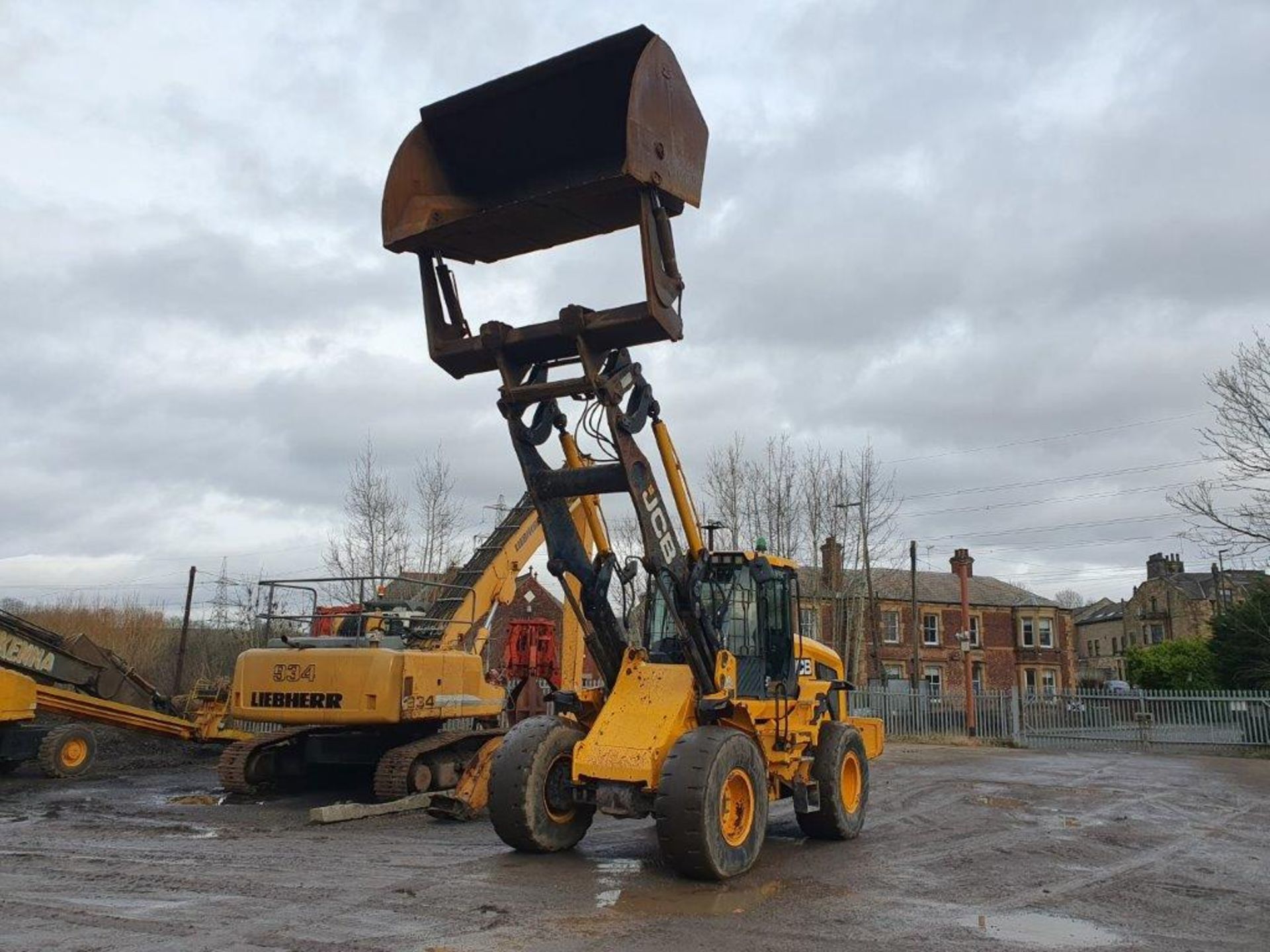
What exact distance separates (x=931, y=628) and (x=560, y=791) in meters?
48.4

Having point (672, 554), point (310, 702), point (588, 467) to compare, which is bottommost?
point (310, 702)

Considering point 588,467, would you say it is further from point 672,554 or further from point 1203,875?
point 1203,875

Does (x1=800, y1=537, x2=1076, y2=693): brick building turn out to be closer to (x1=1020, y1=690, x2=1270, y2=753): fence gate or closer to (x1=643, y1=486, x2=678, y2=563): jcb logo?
(x1=1020, y1=690, x2=1270, y2=753): fence gate

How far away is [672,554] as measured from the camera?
873cm

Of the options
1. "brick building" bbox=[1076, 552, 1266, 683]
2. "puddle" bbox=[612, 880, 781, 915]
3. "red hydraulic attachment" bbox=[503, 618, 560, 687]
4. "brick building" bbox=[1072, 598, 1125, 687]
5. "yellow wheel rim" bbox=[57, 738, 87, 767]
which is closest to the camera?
"puddle" bbox=[612, 880, 781, 915]

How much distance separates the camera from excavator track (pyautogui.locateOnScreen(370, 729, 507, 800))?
41.4ft

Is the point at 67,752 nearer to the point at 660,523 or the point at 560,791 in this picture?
the point at 560,791

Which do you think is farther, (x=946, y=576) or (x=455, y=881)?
(x=946, y=576)

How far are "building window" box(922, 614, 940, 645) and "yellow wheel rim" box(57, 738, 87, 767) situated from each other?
146ft

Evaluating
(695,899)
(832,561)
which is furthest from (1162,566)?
(695,899)

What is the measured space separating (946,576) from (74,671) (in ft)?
163

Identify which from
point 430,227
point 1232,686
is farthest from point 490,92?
point 1232,686

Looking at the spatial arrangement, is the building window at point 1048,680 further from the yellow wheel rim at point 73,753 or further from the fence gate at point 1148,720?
the yellow wheel rim at point 73,753

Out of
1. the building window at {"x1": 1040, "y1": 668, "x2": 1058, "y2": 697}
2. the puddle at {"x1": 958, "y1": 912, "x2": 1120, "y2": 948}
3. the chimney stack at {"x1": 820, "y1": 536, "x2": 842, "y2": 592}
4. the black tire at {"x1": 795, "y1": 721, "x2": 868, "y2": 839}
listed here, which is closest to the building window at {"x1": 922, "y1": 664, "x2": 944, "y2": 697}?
the building window at {"x1": 1040, "y1": 668, "x2": 1058, "y2": 697}
